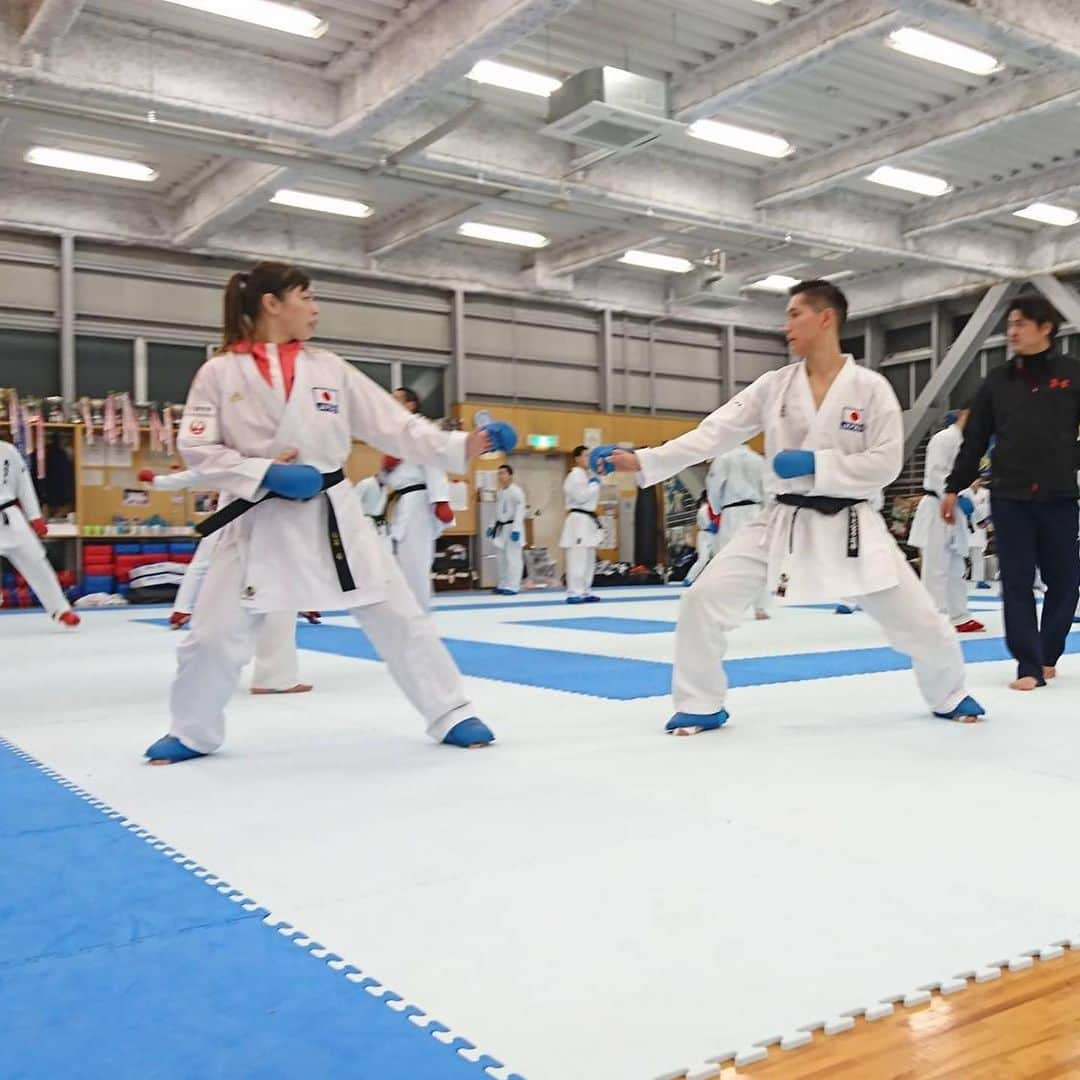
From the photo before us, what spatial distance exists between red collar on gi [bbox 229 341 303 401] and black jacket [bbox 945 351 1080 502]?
9.30ft

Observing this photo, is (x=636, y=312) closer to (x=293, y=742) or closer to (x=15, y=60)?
(x=15, y=60)

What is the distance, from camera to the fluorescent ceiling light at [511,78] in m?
9.62

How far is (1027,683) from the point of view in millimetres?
4590

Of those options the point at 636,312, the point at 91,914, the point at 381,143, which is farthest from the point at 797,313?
the point at 636,312

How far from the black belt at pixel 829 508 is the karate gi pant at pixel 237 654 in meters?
1.19

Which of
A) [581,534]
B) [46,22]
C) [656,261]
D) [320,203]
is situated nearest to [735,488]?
[581,534]

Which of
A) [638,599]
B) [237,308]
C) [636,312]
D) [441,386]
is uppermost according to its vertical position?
[636,312]

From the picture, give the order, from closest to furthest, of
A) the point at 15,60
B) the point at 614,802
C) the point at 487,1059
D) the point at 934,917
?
the point at 487,1059 < the point at 934,917 < the point at 614,802 < the point at 15,60

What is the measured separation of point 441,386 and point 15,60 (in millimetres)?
8169

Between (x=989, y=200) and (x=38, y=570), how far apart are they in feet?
36.9

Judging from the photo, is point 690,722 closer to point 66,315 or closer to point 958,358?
point 66,315

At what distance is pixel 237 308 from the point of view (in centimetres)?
335

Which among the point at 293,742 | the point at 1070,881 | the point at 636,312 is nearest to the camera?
the point at 1070,881

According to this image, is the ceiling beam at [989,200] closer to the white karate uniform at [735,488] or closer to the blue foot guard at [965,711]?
the white karate uniform at [735,488]
